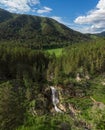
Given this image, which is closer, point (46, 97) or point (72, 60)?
point (46, 97)

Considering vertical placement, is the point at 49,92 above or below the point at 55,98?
above

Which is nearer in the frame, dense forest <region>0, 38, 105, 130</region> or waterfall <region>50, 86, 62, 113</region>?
dense forest <region>0, 38, 105, 130</region>

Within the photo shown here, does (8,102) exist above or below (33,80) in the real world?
above

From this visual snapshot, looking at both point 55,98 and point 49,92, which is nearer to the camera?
point 55,98

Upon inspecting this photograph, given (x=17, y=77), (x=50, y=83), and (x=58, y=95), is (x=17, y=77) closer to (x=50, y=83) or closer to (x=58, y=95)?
(x=50, y=83)

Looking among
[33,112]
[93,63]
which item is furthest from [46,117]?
[93,63]

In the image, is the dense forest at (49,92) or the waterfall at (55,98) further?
the waterfall at (55,98)

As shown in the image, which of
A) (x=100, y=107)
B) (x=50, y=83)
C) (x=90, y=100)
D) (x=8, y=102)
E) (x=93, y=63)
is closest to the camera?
(x=8, y=102)

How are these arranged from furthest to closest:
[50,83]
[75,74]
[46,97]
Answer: [75,74]
[50,83]
[46,97]
